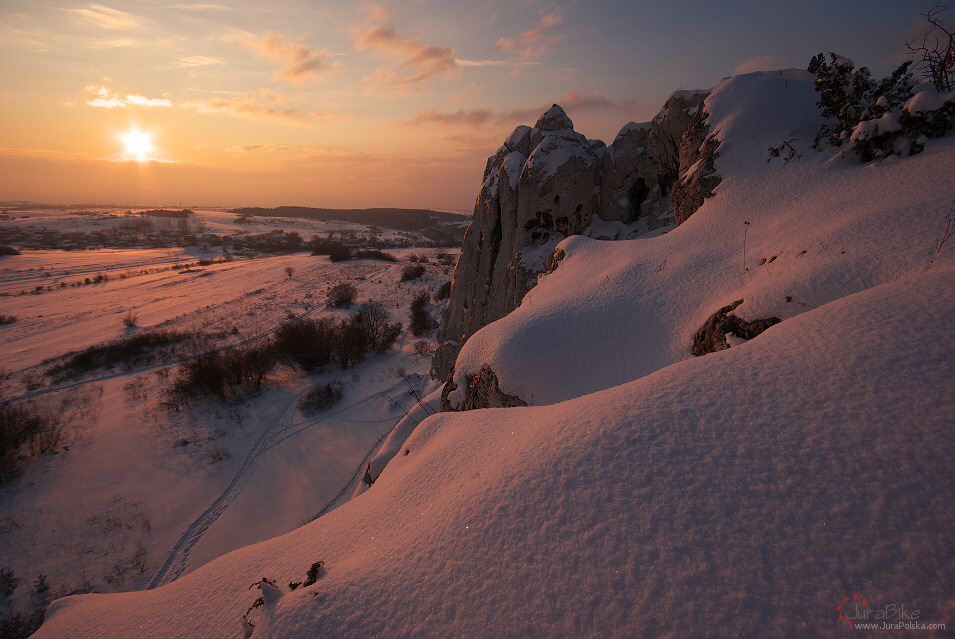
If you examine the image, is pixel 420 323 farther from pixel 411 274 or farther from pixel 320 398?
pixel 411 274

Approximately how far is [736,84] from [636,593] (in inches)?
441

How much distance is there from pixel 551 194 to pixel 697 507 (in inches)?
471

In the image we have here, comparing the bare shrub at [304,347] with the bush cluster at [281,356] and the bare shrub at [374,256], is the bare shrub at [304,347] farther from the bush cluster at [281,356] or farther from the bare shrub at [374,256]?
the bare shrub at [374,256]

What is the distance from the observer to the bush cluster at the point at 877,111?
5.38 m

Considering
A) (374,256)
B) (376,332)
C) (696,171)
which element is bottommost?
(376,332)

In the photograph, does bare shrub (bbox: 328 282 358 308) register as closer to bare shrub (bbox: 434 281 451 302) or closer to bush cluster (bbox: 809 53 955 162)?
bare shrub (bbox: 434 281 451 302)

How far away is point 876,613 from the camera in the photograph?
144 cm

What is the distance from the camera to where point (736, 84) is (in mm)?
8789

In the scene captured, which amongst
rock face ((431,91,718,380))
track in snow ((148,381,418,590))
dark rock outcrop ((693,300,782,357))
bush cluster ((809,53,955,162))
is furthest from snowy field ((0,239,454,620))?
bush cluster ((809,53,955,162))

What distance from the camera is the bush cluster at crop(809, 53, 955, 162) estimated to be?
17.6 feet

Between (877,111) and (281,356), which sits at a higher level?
(877,111)

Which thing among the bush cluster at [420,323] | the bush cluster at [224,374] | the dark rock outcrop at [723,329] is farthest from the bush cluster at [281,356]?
the dark rock outcrop at [723,329]

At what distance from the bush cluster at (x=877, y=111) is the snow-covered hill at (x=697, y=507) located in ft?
6.40

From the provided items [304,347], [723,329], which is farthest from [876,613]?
[304,347]
